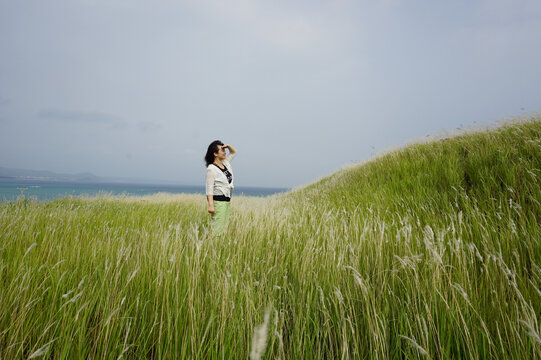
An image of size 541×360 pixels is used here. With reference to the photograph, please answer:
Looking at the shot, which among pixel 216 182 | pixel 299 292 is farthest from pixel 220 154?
pixel 299 292

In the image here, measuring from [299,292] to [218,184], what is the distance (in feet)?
11.5

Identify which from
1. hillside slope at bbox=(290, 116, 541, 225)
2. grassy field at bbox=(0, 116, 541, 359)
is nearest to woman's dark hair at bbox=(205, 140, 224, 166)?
grassy field at bbox=(0, 116, 541, 359)

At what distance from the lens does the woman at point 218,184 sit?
4848mm

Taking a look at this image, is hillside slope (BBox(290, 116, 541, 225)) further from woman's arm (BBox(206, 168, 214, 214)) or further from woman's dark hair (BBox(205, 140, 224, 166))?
woman's dark hair (BBox(205, 140, 224, 166))

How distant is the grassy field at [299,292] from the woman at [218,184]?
5.08 feet

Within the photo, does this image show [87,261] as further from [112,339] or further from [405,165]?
[405,165]

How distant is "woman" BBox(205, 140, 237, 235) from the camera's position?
15.9 ft

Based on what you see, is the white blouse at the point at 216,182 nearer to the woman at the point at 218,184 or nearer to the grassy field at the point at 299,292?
the woman at the point at 218,184

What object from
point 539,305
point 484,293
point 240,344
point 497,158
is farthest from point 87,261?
point 497,158

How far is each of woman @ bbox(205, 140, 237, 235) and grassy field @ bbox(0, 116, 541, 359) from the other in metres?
1.55

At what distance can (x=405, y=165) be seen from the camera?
6738 mm

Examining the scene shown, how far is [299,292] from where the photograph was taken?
1.87 metres

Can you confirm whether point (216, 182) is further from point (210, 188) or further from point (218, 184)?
point (210, 188)

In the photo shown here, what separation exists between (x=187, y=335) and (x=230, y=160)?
463cm
